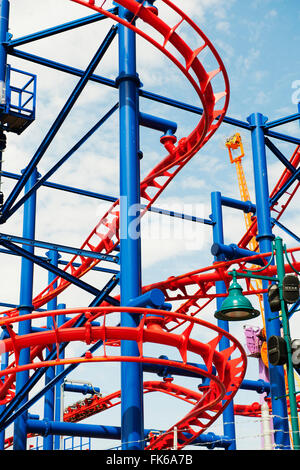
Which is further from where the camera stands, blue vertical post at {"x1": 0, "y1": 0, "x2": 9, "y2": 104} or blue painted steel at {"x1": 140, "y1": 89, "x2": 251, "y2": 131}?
blue painted steel at {"x1": 140, "y1": 89, "x2": 251, "y2": 131}

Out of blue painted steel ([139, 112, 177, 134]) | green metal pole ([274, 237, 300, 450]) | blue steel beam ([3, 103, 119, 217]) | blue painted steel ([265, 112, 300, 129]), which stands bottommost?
green metal pole ([274, 237, 300, 450])

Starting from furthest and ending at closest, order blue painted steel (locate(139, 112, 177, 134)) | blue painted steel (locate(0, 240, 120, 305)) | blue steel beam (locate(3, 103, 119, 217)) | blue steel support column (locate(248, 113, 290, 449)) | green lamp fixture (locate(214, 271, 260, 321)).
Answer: blue painted steel (locate(139, 112, 177, 134)) < blue steel support column (locate(248, 113, 290, 449)) < blue steel beam (locate(3, 103, 119, 217)) < blue painted steel (locate(0, 240, 120, 305)) < green lamp fixture (locate(214, 271, 260, 321))

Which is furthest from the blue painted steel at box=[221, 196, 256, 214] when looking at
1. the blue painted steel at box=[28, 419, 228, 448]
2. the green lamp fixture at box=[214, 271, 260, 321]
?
the green lamp fixture at box=[214, 271, 260, 321]

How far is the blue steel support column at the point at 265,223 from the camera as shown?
15.9 m

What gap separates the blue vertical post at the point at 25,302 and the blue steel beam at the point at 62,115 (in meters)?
4.34

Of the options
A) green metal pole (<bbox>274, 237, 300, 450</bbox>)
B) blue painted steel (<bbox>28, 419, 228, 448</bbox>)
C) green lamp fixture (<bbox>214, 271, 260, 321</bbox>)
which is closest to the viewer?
green metal pole (<bbox>274, 237, 300, 450</bbox>)

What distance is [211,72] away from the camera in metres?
15.1

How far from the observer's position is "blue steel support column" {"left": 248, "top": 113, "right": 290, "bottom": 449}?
15.9 meters

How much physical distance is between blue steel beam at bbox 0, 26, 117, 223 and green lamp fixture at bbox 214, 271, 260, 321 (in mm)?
5774

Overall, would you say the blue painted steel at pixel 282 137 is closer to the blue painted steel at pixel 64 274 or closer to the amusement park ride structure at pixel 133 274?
the amusement park ride structure at pixel 133 274

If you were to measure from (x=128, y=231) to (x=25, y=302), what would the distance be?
605cm

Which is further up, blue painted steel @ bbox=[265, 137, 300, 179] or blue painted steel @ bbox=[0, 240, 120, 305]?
blue painted steel @ bbox=[265, 137, 300, 179]

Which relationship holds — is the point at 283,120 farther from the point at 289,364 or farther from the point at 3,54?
the point at 289,364

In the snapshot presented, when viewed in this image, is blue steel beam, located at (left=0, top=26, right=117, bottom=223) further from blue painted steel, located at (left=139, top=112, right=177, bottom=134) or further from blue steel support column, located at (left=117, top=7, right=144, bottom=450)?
blue painted steel, located at (left=139, top=112, right=177, bottom=134)
